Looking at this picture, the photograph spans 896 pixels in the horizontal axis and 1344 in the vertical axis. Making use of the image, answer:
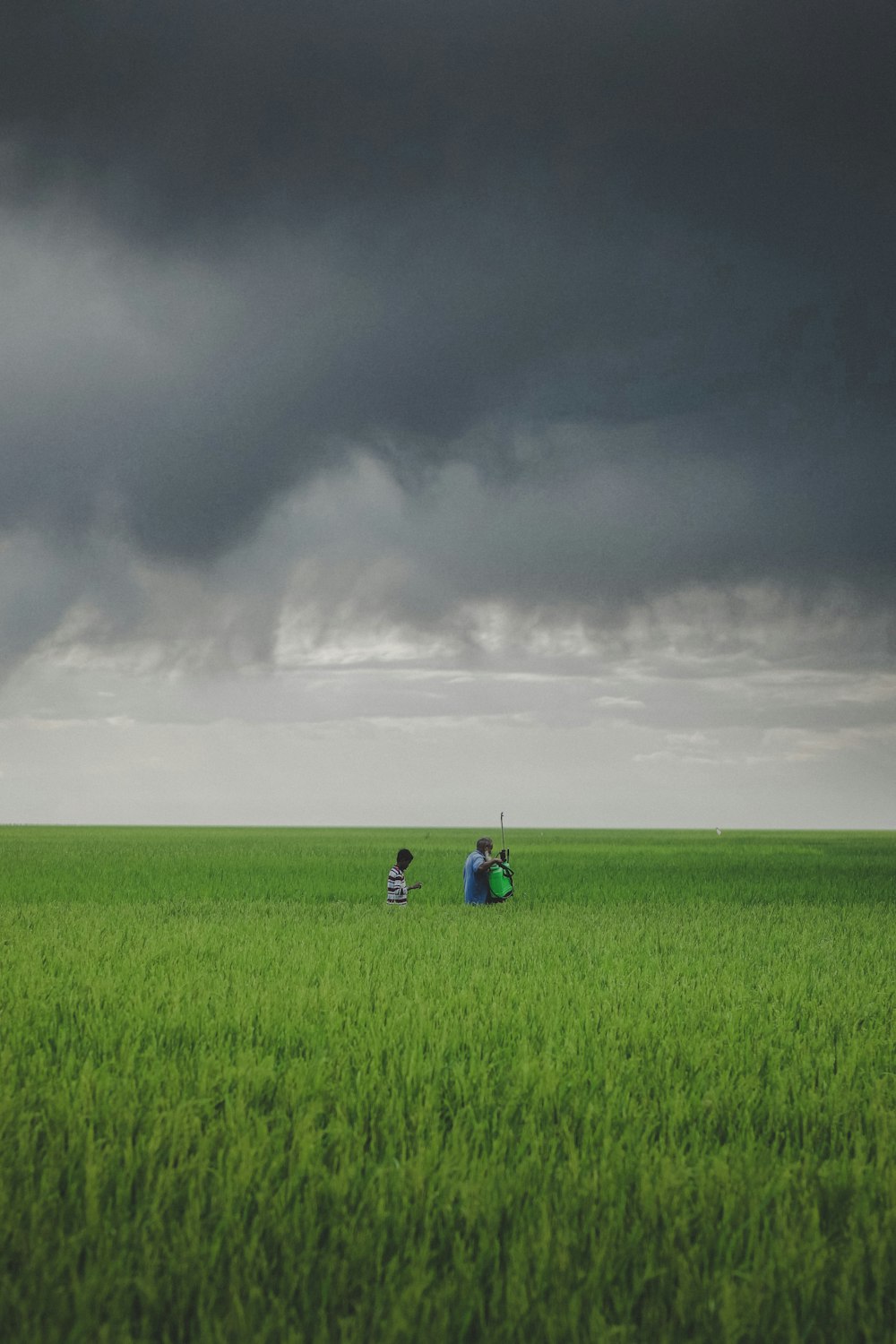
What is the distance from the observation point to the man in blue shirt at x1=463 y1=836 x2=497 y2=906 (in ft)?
54.4

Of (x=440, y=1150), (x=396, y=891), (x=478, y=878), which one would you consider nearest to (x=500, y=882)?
(x=478, y=878)

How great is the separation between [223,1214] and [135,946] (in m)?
7.84

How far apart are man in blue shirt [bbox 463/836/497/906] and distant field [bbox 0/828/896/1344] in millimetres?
6267

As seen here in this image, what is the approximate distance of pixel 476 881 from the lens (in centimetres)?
1689

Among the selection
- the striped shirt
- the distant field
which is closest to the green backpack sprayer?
the striped shirt


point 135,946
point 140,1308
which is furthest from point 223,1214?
point 135,946

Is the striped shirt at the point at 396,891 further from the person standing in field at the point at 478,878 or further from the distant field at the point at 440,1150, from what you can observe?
the distant field at the point at 440,1150

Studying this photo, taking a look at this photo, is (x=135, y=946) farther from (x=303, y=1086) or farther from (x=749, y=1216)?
(x=749, y=1216)

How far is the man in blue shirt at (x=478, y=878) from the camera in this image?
1659cm

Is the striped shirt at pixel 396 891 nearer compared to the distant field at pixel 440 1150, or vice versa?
the distant field at pixel 440 1150

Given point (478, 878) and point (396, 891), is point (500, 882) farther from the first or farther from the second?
point (396, 891)

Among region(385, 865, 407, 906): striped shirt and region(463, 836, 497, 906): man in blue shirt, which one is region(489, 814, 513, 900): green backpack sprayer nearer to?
region(463, 836, 497, 906): man in blue shirt

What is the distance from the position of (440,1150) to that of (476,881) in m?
12.4

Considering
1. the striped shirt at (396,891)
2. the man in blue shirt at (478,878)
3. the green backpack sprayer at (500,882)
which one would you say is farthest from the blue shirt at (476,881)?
the striped shirt at (396,891)
